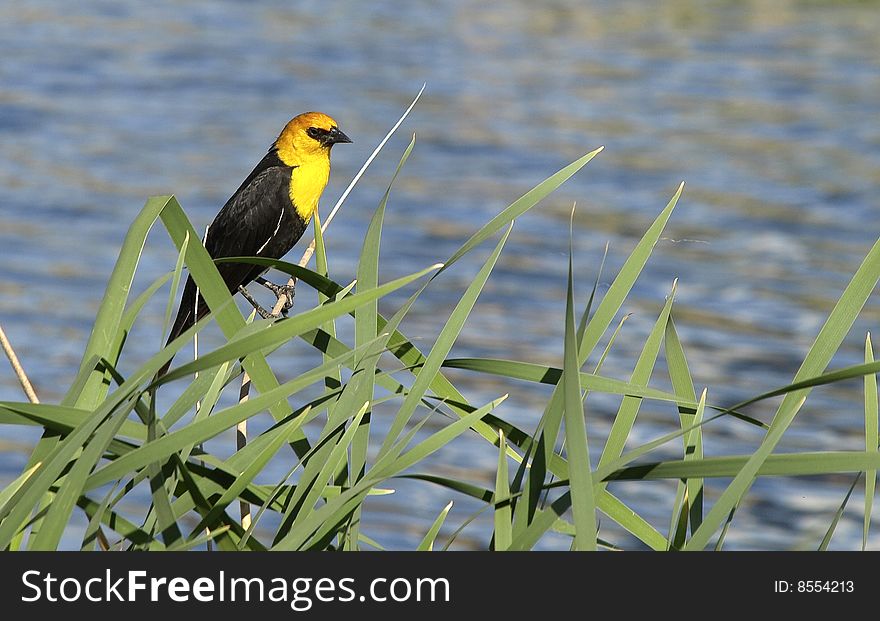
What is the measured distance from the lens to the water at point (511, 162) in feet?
22.5

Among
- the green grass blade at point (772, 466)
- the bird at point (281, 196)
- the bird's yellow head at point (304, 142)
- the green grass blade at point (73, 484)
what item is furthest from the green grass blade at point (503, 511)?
the bird's yellow head at point (304, 142)

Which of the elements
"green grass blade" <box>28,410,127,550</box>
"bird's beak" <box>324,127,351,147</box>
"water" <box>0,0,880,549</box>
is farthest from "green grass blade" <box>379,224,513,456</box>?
"water" <box>0,0,880,549</box>

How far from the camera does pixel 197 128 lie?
11570 millimetres

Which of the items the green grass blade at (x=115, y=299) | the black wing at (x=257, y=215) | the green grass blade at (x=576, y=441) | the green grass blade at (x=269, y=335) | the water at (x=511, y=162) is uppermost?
the water at (x=511, y=162)

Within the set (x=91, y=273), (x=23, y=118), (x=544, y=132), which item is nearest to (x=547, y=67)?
(x=544, y=132)

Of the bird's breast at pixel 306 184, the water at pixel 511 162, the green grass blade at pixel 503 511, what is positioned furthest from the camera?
the water at pixel 511 162

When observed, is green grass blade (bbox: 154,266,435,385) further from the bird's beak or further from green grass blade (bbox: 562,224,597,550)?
the bird's beak

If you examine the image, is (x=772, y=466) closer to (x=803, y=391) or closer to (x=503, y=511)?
(x=803, y=391)

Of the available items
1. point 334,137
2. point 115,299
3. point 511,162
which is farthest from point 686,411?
point 511,162

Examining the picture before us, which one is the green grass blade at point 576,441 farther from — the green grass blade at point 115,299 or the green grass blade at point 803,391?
the green grass blade at point 115,299

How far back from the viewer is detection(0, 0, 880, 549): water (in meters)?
6.87

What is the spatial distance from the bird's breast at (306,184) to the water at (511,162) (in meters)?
2.15

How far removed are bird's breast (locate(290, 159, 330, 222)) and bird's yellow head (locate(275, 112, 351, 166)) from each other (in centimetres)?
2
